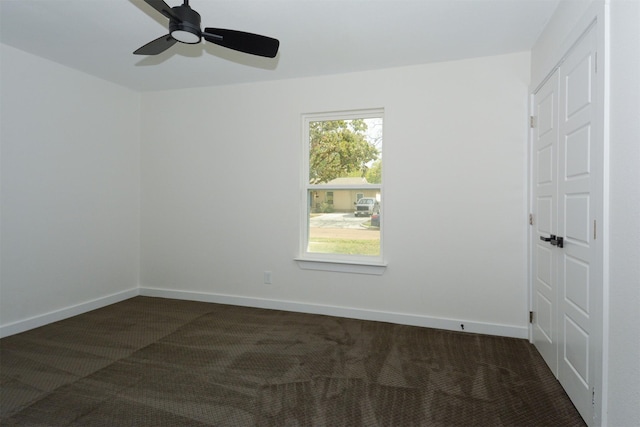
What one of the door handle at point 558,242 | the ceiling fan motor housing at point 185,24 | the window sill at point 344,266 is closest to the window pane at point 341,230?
the window sill at point 344,266

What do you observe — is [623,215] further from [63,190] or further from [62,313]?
[62,313]

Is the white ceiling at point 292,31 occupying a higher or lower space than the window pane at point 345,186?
higher

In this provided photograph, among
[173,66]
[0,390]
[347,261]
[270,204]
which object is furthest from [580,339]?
[173,66]

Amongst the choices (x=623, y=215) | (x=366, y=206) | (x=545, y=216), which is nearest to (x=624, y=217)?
(x=623, y=215)

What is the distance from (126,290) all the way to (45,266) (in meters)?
1.03

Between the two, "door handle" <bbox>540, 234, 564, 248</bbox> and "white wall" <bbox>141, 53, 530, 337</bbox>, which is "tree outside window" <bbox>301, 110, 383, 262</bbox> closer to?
"white wall" <bbox>141, 53, 530, 337</bbox>

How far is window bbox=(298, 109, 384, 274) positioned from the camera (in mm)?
3639

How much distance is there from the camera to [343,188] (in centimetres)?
374

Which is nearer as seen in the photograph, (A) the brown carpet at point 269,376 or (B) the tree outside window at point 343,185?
(A) the brown carpet at point 269,376

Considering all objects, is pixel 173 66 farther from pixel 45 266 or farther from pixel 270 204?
pixel 45 266

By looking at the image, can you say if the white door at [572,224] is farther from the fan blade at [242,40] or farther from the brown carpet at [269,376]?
the fan blade at [242,40]

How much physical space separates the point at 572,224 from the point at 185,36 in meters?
2.54

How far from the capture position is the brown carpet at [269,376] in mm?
1964

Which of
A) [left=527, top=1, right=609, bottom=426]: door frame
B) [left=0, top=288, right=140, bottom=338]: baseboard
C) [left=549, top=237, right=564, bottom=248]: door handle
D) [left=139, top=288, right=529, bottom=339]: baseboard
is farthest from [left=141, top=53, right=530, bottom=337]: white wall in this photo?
[left=527, top=1, right=609, bottom=426]: door frame
